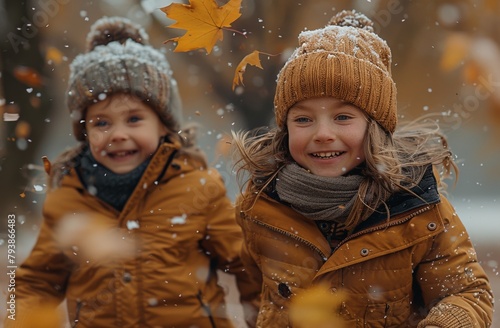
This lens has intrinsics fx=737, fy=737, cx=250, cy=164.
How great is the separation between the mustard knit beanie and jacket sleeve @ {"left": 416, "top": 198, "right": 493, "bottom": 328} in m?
0.49

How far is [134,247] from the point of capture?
3629 mm

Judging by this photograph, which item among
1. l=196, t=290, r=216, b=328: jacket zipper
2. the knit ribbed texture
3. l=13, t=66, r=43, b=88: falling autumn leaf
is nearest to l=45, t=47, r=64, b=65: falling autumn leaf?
l=13, t=66, r=43, b=88: falling autumn leaf

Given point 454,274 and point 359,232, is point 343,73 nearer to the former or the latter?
point 359,232

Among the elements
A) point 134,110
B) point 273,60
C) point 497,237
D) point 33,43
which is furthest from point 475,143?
point 134,110

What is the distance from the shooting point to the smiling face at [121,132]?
142 inches

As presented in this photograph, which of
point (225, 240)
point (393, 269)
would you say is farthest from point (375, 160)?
point (225, 240)

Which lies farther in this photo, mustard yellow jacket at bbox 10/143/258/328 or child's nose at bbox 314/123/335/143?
mustard yellow jacket at bbox 10/143/258/328

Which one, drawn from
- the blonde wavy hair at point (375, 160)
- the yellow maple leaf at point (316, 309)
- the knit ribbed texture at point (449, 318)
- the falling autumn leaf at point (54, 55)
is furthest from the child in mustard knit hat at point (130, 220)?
the falling autumn leaf at point (54, 55)

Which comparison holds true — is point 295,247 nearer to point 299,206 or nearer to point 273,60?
point 299,206

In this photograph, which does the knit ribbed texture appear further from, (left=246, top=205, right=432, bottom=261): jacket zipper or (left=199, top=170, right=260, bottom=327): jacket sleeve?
(left=199, top=170, right=260, bottom=327): jacket sleeve

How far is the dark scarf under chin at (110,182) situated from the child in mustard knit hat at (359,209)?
863 millimetres

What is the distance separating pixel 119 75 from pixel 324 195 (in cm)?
136

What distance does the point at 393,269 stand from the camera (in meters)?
2.87

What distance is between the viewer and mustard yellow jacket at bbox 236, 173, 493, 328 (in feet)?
9.21
